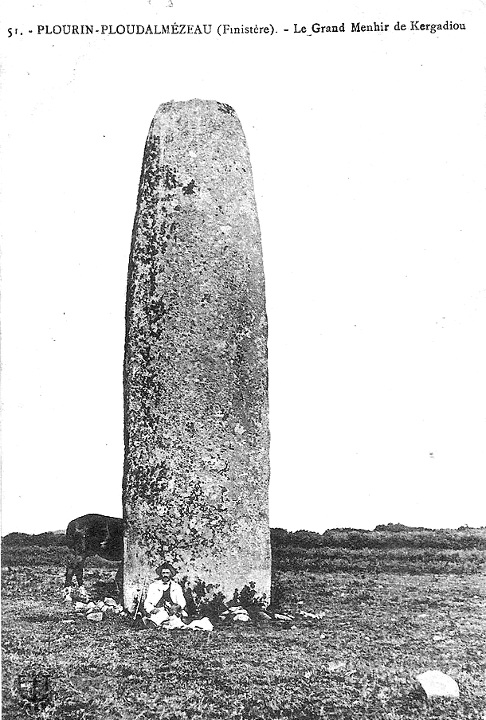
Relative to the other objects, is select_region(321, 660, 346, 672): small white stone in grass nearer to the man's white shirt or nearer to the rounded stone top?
the man's white shirt

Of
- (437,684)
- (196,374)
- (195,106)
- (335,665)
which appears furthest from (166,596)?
(195,106)

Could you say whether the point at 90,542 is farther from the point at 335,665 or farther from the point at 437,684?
the point at 437,684

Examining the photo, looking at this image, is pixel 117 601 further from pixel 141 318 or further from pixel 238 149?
pixel 238 149

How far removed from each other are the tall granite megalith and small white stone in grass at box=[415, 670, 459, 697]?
3.91ft

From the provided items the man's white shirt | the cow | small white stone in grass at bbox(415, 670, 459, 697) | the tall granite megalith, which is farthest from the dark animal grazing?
small white stone in grass at bbox(415, 670, 459, 697)

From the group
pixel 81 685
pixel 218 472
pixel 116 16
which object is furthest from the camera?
pixel 116 16

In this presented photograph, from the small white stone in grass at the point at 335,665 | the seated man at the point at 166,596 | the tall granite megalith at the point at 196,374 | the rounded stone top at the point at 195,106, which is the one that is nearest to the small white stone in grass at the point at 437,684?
the small white stone in grass at the point at 335,665

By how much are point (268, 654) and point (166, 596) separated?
30.5 inches

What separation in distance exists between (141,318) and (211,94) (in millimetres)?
1762

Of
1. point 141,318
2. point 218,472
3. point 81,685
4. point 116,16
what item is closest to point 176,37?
point 116,16

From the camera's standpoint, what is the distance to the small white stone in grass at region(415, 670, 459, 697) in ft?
17.5

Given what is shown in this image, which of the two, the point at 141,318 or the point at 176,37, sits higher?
the point at 176,37

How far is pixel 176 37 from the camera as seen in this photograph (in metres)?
6.08

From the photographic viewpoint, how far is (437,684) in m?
5.38
